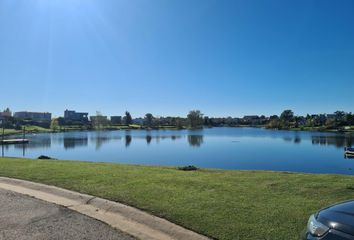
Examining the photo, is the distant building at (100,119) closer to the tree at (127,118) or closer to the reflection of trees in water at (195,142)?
the tree at (127,118)

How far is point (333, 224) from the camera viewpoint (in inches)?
136

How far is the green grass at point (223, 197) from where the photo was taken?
18.8 feet

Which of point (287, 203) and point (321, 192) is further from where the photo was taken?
point (321, 192)

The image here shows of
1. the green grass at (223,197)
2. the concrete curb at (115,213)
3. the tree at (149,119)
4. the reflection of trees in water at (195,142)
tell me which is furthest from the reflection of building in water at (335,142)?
the tree at (149,119)

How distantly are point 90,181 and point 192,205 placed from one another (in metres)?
4.13

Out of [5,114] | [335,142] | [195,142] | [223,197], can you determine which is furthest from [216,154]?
[5,114]

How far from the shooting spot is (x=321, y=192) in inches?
320

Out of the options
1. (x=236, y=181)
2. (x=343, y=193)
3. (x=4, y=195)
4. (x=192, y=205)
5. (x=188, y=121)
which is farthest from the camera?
(x=188, y=121)

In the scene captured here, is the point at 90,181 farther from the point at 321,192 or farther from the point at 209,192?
the point at 321,192

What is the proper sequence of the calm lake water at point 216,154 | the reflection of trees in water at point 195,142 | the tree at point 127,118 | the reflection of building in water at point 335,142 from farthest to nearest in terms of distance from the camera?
the tree at point 127,118
the reflection of building in water at point 335,142
the reflection of trees in water at point 195,142
the calm lake water at point 216,154

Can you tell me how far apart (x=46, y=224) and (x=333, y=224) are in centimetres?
477

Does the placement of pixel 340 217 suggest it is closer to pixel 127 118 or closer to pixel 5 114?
pixel 5 114

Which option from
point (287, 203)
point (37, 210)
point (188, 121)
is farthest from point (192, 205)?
point (188, 121)

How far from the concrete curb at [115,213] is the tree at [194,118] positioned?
6957 inches
